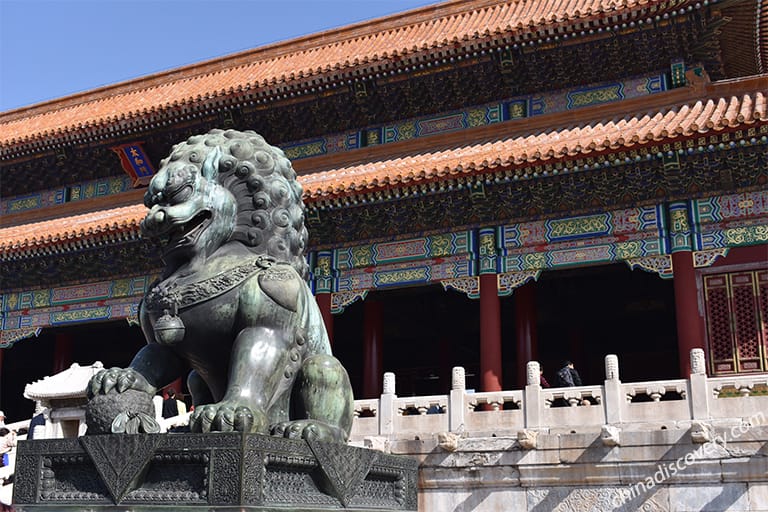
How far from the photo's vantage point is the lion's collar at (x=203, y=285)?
3.60 meters

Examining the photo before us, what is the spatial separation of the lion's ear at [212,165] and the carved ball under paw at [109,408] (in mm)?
1010

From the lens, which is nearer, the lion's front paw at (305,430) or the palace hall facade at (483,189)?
the lion's front paw at (305,430)

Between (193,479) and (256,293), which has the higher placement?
(256,293)

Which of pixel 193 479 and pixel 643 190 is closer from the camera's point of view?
pixel 193 479

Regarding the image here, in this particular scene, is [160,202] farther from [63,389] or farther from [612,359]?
[63,389]

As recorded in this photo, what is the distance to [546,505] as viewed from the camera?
8.98 m

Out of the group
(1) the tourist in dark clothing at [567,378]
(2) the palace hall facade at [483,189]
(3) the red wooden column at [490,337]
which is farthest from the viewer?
(3) the red wooden column at [490,337]

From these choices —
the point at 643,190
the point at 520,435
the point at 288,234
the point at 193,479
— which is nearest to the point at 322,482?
the point at 193,479

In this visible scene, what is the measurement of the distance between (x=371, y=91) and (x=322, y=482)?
1276 cm

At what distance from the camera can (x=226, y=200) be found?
3807 millimetres

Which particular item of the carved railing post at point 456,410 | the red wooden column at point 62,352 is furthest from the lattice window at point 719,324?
the red wooden column at point 62,352

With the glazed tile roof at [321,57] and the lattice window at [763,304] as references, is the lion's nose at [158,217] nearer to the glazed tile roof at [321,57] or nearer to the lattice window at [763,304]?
the lattice window at [763,304]

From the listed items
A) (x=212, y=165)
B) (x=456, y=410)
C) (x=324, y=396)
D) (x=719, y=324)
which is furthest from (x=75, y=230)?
(x=324, y=396)

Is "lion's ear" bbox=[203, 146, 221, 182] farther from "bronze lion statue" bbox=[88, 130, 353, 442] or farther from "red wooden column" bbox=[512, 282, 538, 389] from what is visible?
"red wooden column" bbox=[512, 282, 538, 389]
